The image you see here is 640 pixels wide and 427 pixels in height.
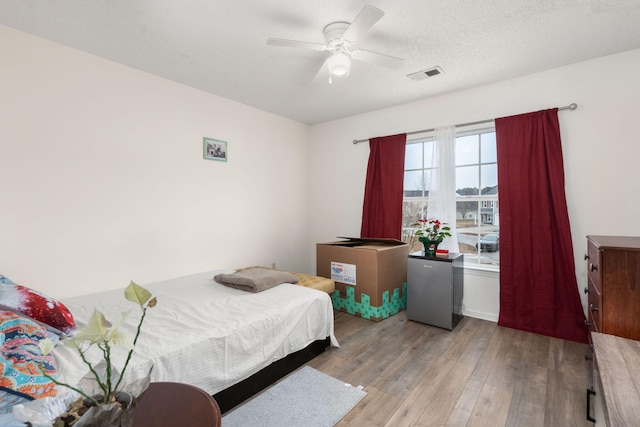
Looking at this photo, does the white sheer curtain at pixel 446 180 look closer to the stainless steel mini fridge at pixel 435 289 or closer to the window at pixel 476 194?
the window at pixel 476 194

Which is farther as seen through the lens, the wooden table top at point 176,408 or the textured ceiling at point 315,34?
the textured ceiling at point 315,34

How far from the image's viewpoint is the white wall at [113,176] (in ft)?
7.17

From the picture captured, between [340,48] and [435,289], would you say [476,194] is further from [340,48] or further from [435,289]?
[340,48]

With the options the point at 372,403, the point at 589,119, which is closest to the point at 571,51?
the point at 589,119

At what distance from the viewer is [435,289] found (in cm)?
300

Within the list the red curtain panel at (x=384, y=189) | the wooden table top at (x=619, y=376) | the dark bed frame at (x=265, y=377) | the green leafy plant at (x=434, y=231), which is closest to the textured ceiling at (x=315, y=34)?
the red curtain panel at (x=384, y=189)

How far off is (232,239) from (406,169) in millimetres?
2407

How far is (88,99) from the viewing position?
98.0 inches

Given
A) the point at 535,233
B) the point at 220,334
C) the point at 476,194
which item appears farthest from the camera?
the point at 476,194

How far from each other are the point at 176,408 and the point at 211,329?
2.74 ft

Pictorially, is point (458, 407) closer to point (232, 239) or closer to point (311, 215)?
point (232, 239)

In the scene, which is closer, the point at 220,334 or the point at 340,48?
the point at 220,334

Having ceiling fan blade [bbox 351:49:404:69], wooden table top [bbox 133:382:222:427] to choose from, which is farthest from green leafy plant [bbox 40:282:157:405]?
ceiling fan blade [bbox 351:49:404:69]

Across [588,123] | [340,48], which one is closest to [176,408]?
[340,48]
